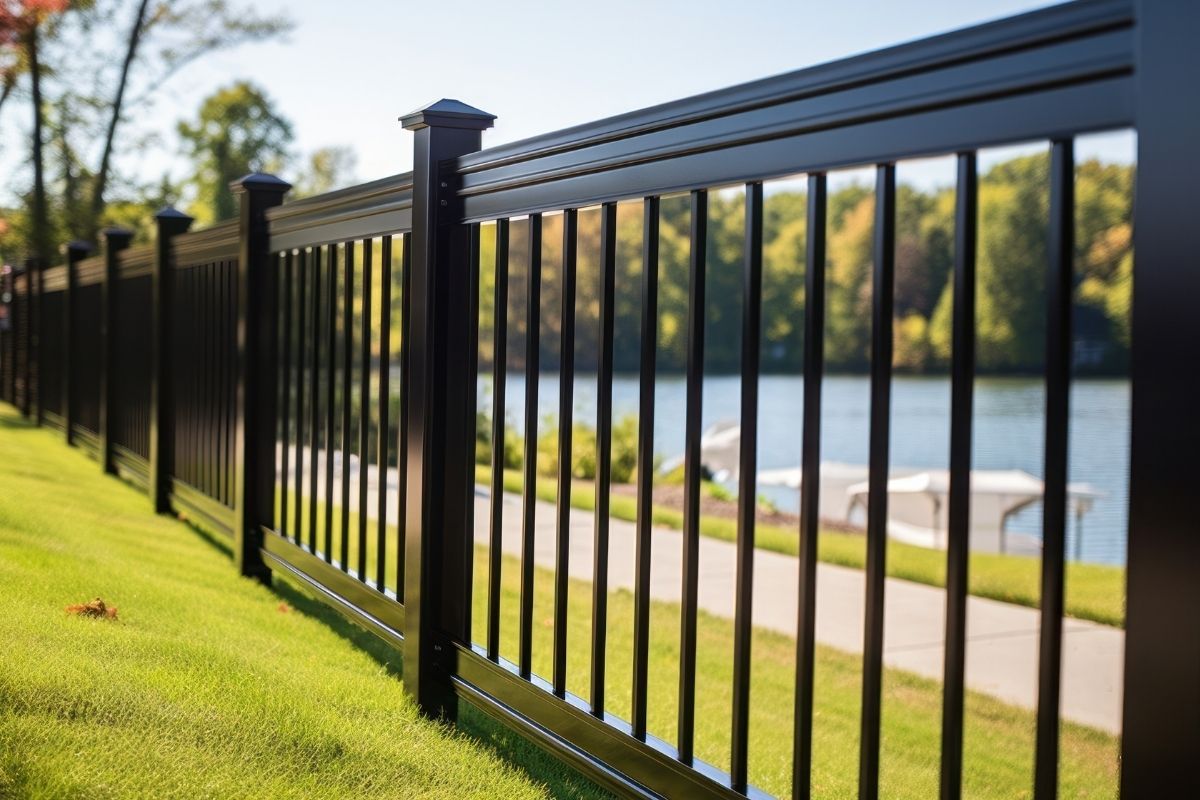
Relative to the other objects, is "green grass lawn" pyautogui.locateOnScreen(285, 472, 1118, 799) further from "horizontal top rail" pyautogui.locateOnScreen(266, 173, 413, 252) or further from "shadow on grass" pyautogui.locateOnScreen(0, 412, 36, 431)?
"shadow on grass" pyautogui.locateOnScreen(0, 412, 36, 431)

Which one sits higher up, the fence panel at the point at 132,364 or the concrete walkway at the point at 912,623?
the fence panel at the point at 132,364

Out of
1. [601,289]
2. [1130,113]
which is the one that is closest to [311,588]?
[601,289]

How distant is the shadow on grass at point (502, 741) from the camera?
293cm

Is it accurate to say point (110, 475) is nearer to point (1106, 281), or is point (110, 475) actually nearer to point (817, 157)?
point (817, 157)

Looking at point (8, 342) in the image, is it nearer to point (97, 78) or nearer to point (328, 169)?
point (97, 78)

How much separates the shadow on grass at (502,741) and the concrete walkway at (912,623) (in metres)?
2.00

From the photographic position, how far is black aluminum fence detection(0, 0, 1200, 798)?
1.45 metres

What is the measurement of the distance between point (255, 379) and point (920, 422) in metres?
42.3

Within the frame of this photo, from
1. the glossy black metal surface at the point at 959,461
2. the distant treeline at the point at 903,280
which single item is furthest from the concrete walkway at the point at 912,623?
the distant treeline at the point at 903,280

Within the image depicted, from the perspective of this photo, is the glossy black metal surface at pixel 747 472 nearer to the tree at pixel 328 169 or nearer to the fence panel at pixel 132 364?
the fence panel at pixel 132 364

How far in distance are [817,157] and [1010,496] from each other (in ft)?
52.7

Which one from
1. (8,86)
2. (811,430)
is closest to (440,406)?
(811,430)

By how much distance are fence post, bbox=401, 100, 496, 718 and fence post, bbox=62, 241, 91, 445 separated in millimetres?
8705

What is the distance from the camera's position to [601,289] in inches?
96.7
